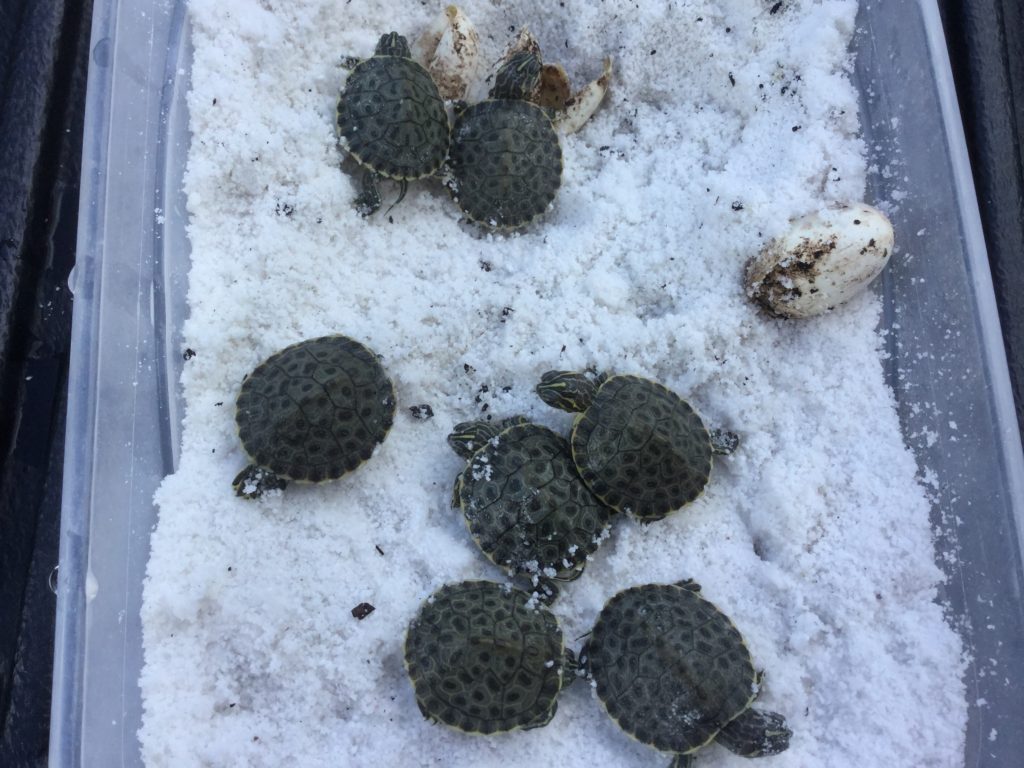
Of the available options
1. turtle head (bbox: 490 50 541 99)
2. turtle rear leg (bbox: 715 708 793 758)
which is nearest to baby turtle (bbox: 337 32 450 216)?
turtle head (bbox: 490 50 541 99)

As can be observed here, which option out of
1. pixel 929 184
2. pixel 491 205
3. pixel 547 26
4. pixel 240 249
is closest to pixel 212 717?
pixel 240 249

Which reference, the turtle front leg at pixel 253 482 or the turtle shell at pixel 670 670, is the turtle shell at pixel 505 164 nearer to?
the turtle front leg at pixel 253 482

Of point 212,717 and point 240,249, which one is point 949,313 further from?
point 212,717

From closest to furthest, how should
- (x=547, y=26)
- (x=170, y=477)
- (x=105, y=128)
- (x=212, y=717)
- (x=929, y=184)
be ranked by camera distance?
(x=212, y=717) → (x=170, y=477) → (x=105, y=128) → (x=929, y=184) → (x=547, y=26)

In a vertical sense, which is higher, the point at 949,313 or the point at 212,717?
the point at 949,313

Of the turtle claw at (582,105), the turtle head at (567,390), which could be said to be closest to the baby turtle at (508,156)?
the turtle claw at (582,105)

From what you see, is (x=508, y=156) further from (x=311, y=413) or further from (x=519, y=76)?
(x=311, y=413)
